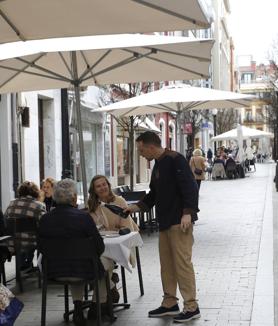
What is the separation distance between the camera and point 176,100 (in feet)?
42.3

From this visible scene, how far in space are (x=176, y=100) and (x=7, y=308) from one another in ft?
28.4

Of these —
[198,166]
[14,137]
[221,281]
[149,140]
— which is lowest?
[221,281]

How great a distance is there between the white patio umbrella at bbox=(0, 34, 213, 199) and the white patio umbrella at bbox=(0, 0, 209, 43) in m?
1.31

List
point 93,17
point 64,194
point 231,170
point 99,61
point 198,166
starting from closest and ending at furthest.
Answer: point 93,17 → point 64,194 → point 99,61 → point 198,166 → point 231,170

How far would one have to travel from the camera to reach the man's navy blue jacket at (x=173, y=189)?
6004 millimetres

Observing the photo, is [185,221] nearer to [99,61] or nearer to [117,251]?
[117,251]

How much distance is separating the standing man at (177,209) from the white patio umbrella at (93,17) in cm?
122

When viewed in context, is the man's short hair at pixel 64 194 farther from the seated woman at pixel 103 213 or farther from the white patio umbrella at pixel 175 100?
the white patio umbrella at pixel 175 100

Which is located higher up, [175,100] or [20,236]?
[175,100]

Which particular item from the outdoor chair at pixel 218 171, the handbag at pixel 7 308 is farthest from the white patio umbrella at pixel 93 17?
the outdoor chair at pixel 218 171

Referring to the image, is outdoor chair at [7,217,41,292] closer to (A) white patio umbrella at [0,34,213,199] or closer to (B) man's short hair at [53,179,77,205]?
(A) white patio umbrella at [0,34,213,199]

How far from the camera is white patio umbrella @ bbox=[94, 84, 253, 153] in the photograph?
12781 millimetres

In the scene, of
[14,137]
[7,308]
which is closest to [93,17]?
[7,308]

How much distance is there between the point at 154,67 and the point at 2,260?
357cm
